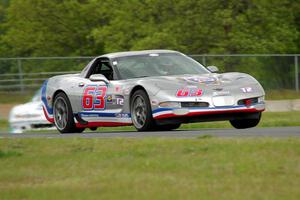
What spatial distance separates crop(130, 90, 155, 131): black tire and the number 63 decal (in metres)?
0.98

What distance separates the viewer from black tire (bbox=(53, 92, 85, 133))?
676 inches

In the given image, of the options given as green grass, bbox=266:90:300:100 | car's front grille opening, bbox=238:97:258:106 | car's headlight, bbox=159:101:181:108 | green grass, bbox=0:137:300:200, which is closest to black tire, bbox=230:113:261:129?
car's front grille opening, bbox=238:97:258:106

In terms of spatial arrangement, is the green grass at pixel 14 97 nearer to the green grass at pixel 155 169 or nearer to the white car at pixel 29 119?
the white car at pixel 29 119

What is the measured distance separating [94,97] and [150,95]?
189cm

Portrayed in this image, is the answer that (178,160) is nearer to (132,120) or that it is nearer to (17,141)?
(17,141)

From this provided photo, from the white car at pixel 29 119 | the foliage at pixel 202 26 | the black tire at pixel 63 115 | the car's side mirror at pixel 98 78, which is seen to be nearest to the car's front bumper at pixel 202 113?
the car's side mirror at pixel 98 78

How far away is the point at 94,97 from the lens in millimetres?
16391

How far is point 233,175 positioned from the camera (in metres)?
9.02

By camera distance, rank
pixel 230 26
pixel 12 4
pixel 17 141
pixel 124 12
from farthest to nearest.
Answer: pixel 12 4
pixel 124 12
pixel 230 26
pixel 17 141

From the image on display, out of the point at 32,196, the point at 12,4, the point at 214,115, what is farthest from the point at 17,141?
the point at 12,4

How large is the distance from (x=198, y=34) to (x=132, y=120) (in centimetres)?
1997

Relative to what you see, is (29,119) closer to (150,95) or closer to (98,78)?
(98,78)

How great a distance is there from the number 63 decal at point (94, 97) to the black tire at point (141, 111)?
3.21 feet

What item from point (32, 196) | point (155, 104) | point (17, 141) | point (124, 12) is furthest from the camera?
point (124, 12)
